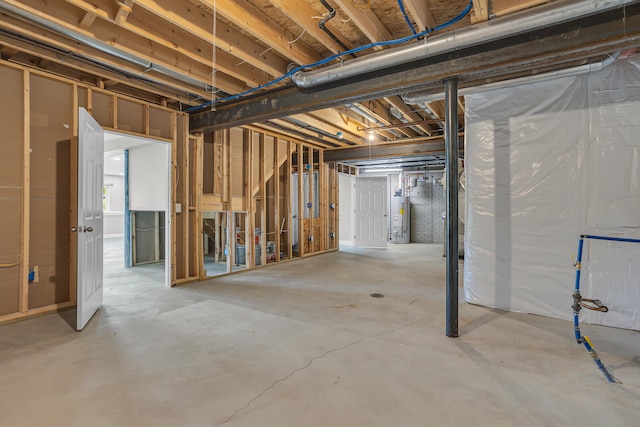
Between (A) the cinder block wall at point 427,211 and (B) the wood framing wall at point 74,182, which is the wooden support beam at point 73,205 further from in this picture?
(A) the cinder block wall at point 427,211

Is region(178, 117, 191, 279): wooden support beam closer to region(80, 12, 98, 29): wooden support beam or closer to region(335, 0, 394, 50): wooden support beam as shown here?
region(80, 12, 98, 29): wooden support beam

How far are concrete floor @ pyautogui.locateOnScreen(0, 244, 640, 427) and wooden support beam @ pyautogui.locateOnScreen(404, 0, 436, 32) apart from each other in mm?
2714

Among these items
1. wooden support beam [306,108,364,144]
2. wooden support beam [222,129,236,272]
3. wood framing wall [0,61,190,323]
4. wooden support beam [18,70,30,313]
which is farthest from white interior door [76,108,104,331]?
wooden support beam [306,108,364,144]

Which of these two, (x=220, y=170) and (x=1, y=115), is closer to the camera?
(x=1, y=115)

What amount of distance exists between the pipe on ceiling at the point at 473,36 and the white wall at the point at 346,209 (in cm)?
674

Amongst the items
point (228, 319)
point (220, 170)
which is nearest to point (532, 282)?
point (228, 319)

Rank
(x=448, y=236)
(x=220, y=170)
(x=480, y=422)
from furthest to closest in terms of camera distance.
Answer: (x=220, y=170), (x=448, y=236), (x=480, y=422)

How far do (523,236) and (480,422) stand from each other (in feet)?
7.96

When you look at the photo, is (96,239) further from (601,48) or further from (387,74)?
(601,48)

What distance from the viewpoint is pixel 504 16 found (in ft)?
7.53

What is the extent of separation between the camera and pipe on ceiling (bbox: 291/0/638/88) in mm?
2027

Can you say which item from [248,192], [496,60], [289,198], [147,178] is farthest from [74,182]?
[496,60]

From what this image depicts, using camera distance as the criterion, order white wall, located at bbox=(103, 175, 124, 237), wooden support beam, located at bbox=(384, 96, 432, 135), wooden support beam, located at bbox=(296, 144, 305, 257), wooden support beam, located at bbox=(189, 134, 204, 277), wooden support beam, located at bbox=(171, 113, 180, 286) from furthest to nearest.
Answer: white wall, located at bbox=(103, 175, 124, 237)
wooden support beam, located at bbox=(296, 144, 305, 257)
wooden support beam, located at bbox=(189, 134, 204, 277)
wooden support beam, located at bbox=(171, 113, 180, 286)
wooden support beam, located at bbox=(384, 96, 432, 135)

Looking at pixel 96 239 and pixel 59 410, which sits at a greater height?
pixel 96 239
